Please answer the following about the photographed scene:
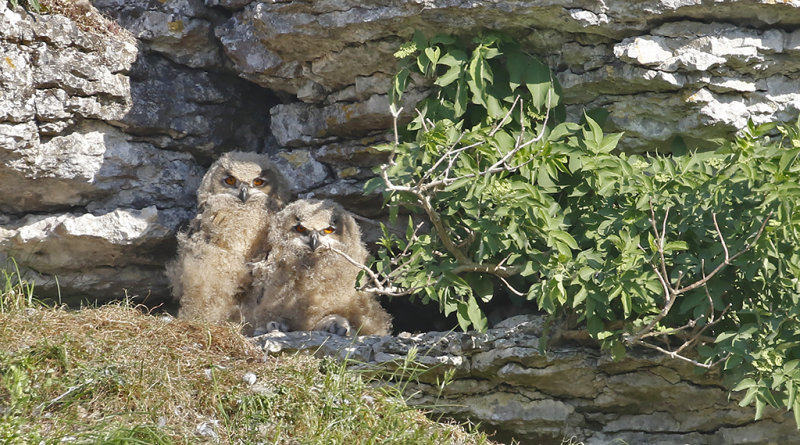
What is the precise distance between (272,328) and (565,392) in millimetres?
2054

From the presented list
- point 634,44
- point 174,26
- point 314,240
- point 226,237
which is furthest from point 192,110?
point 634,44

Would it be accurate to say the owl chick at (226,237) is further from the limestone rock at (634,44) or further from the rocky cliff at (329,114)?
the limestone rock at (634,44)

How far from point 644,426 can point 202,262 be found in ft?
10.2

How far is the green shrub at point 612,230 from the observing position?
457 cm

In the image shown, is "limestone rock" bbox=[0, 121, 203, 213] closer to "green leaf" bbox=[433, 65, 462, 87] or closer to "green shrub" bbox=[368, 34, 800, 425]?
"green shrub" bbox=[368, 34, 800, 425]

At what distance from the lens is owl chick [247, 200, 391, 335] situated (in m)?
6.46

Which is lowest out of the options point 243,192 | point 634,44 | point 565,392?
point 565,392

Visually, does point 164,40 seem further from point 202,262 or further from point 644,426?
point 644,426

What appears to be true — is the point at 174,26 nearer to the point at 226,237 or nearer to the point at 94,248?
the point at 226,237

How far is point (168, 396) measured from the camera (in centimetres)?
449

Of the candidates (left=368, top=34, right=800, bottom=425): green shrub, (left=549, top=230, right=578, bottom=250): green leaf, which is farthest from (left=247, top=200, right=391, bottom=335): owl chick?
(left=549, top=230, right=578, bottom=250): green leaf

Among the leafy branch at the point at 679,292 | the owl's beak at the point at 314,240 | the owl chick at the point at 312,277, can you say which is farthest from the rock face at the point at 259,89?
the leafy branch at the point at 679,292

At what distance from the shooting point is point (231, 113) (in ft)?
23.5

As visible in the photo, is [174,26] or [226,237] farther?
[174,26]
